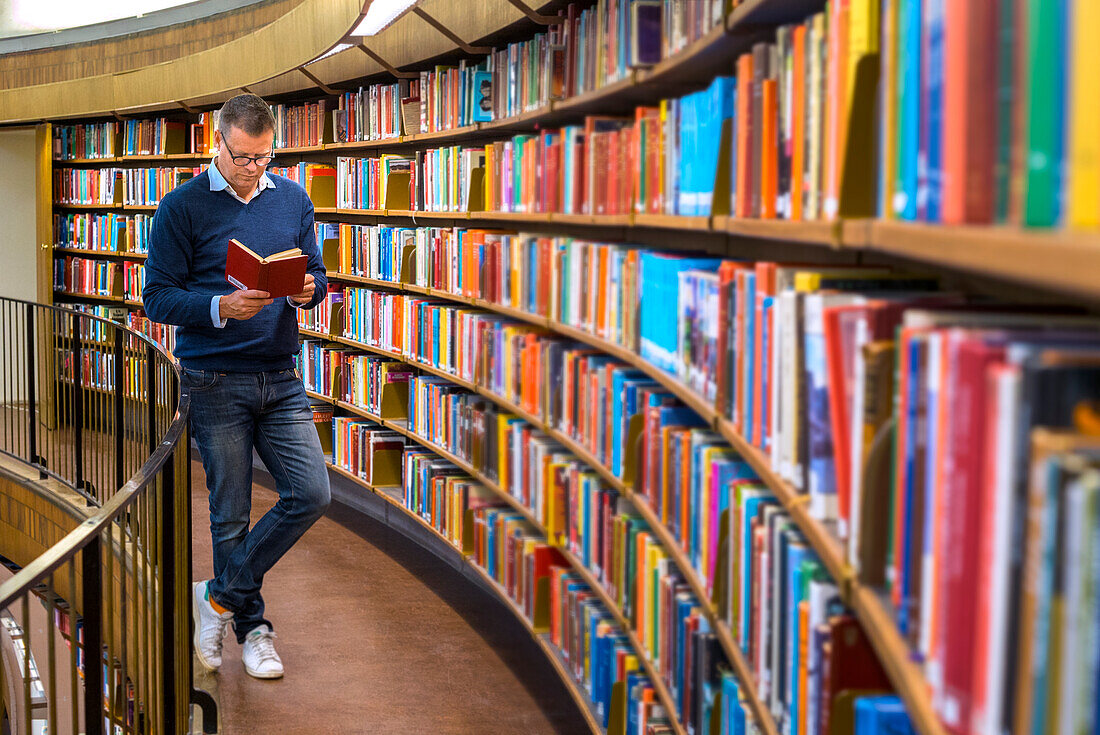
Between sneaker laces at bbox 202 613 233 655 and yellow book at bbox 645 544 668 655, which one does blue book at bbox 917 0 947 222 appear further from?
sneaker laces at bbox 202 613 233 655

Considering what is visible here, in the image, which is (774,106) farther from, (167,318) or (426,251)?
(426,251)

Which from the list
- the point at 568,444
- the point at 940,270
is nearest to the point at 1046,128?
the point at 940,270

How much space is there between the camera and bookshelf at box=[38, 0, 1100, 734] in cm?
83

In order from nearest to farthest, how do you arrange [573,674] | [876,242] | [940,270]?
[876,242] < [940,270] < [573,674]

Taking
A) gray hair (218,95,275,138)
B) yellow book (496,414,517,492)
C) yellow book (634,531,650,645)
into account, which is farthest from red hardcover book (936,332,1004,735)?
yellow book (496,414,517,492)

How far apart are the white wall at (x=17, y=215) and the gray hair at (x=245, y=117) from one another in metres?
6.99

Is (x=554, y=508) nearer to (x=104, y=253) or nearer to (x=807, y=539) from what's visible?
(x=807, y=539)

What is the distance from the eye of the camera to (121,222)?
8.34m

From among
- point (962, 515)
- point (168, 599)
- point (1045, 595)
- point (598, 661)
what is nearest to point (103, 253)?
point (168, 599)

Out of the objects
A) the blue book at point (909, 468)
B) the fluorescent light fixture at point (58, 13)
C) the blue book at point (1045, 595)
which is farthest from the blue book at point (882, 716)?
the fluorescent light fixture at point (58, 13)

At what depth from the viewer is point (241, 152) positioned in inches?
136

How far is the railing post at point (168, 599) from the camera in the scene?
2639mm

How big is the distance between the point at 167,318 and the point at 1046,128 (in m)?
2.98

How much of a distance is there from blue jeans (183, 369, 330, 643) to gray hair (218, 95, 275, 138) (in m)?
0.75
